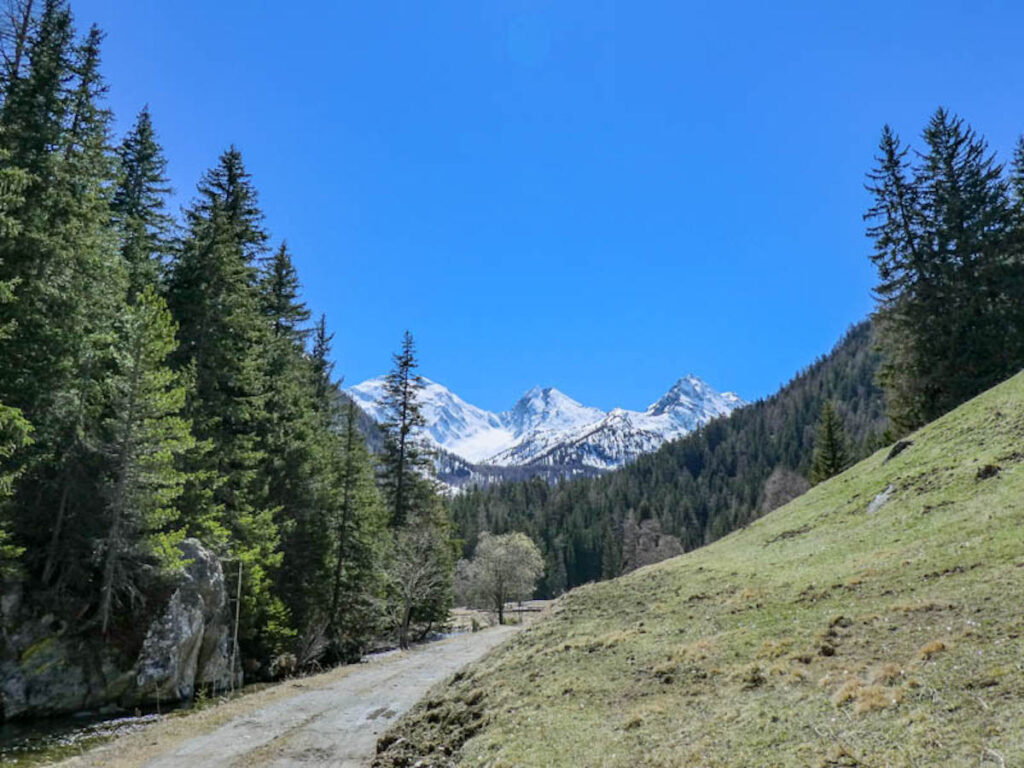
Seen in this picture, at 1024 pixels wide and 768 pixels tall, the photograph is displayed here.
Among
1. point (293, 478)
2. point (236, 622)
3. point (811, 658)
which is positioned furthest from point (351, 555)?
point (811, 658)

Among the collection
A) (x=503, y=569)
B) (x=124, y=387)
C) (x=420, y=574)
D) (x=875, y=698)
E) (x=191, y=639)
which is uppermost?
(x=124, y=387)

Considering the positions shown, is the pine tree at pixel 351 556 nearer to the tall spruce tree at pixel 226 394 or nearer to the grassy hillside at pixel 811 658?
the tall spruce tree at pixel 226 394

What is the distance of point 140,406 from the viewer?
76.9 ft

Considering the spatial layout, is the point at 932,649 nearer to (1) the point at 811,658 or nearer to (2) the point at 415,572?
(1) the point at 811,658

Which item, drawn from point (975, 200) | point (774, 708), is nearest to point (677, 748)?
point (774, 708)

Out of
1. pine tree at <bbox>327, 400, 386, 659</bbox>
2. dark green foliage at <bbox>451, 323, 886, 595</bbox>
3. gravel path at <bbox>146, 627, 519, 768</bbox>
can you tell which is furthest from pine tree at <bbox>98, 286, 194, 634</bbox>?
dark green foliage at <bbox>451, 323, 886, 595</bbox>

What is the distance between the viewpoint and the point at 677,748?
9.29m

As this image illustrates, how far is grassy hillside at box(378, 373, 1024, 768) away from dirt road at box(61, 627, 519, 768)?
2.55 m

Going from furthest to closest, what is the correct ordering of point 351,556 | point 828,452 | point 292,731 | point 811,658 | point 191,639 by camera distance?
point 828,452
point 351,556
point 191,639
point 292,731
point 811,658

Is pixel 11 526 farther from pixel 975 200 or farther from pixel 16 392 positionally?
pixel 975 200

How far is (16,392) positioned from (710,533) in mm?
128441

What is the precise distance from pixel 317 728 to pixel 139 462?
12412 mm

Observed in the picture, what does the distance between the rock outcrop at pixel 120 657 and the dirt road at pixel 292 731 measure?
3434 millimetres

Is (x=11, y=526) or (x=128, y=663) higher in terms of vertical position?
(x=11, y=526)
